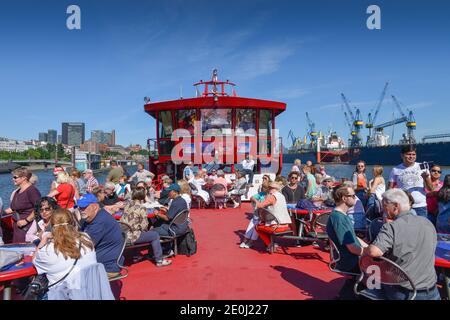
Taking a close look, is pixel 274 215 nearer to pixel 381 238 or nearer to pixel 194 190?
pixel 381 238

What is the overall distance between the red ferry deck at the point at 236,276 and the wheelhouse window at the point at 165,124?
772 centimetres

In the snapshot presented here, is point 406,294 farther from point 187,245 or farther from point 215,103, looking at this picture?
point 215,103

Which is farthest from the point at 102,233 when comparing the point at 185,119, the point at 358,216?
the point at 185,119

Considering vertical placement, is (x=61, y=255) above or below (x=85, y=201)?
below

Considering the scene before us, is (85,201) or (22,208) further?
(22,208)

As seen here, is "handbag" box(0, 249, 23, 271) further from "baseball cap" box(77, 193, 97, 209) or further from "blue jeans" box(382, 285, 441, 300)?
"blue jeans" box(382, 285, 441, 300)

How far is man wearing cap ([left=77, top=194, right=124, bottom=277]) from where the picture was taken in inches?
135

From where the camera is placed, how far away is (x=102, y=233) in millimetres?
3443

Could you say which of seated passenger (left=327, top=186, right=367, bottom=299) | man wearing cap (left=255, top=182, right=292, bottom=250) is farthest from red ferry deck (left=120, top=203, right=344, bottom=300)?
seated passenger (left=327, top=186, right=367, bottom=299)

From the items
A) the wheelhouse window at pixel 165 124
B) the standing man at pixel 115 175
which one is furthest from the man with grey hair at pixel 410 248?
the wheelhouse window at pixel 165 124

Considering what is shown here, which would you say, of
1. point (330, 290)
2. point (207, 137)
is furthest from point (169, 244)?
point (207, 137)

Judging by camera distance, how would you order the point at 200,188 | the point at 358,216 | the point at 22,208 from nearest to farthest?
1. the point at 22,208
2. the point at 358,216
3. the point at 200,188

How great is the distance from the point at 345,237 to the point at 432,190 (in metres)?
3.11

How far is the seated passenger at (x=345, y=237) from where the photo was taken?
3.05m
